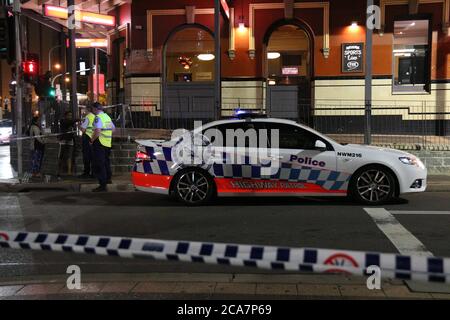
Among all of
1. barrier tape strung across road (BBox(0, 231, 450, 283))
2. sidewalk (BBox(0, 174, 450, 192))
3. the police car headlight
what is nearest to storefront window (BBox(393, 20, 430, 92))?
sidewalk (BBox(0, 174, 450, 192))

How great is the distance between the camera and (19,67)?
14.0 metres

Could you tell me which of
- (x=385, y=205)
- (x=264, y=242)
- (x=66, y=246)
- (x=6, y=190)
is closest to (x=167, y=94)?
(x=6, y=190)

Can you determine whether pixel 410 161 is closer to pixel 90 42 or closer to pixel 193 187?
pixel 193 187

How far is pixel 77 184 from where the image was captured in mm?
12180

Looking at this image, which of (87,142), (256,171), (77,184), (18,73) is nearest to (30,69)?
(18,73)

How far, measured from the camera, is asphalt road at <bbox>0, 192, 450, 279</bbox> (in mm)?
6129

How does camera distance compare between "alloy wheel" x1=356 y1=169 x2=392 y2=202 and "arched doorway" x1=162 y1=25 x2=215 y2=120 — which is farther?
"arched doorway" x1=162 y1=25 x2=215 y2=120

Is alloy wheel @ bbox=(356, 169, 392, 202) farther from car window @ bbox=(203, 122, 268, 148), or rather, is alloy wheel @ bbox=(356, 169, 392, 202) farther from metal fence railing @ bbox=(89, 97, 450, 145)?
metal fence railing @ bbox=(89, 97, 450, 145)

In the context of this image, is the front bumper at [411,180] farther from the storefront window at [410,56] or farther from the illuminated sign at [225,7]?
the storefront window at [410,56]

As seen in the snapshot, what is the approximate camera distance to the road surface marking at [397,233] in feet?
20.3

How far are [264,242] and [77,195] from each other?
18.4 ft

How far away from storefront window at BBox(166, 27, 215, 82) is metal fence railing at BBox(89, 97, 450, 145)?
1093 mm

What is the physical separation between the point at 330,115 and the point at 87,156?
8.03 metres

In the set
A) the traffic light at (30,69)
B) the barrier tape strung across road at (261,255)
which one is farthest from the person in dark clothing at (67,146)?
the barrier tape strung across road at (261,255)
